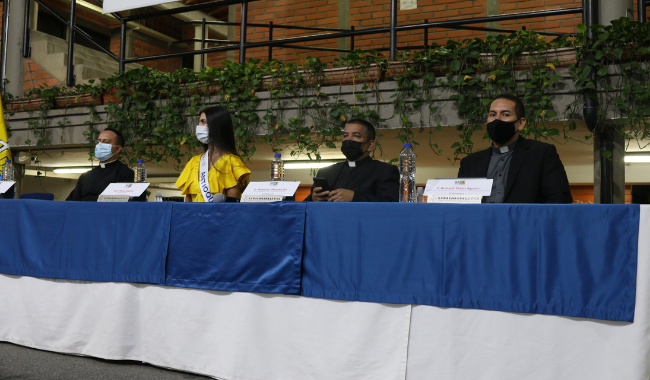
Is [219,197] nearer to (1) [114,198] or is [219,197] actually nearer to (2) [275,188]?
(2) [275,188]

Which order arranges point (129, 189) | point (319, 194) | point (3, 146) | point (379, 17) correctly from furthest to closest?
point (379, 17), point (3, 146), point (129, 189), point (319, 194)

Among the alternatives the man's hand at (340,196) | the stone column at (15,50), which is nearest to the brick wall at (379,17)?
the stone column at (15,50)

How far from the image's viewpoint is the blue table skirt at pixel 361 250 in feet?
5.68

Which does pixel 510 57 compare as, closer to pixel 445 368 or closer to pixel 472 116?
pixel 472 116

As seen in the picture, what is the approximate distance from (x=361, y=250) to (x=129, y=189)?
1.28 metres

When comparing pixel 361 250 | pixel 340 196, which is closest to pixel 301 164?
pixel 340 196

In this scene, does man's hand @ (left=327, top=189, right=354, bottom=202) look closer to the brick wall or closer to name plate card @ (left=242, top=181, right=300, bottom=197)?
name plate card @ (left=242, top=181, right=300, bottom=197)

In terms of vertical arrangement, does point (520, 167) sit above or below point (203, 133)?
below

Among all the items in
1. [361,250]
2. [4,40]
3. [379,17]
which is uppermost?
[379,17]

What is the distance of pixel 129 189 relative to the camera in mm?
2627

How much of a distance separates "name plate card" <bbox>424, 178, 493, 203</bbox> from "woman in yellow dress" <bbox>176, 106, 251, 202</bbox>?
1.29 m

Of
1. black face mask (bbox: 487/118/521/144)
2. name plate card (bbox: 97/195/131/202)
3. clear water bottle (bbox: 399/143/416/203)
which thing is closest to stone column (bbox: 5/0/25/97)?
name plate card (bbox: 97/195/131/202)

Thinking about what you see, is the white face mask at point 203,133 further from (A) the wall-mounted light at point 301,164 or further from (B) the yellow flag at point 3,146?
(A) the wall-mounted light at point 301,164

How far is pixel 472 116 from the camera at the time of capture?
358 centimetres
